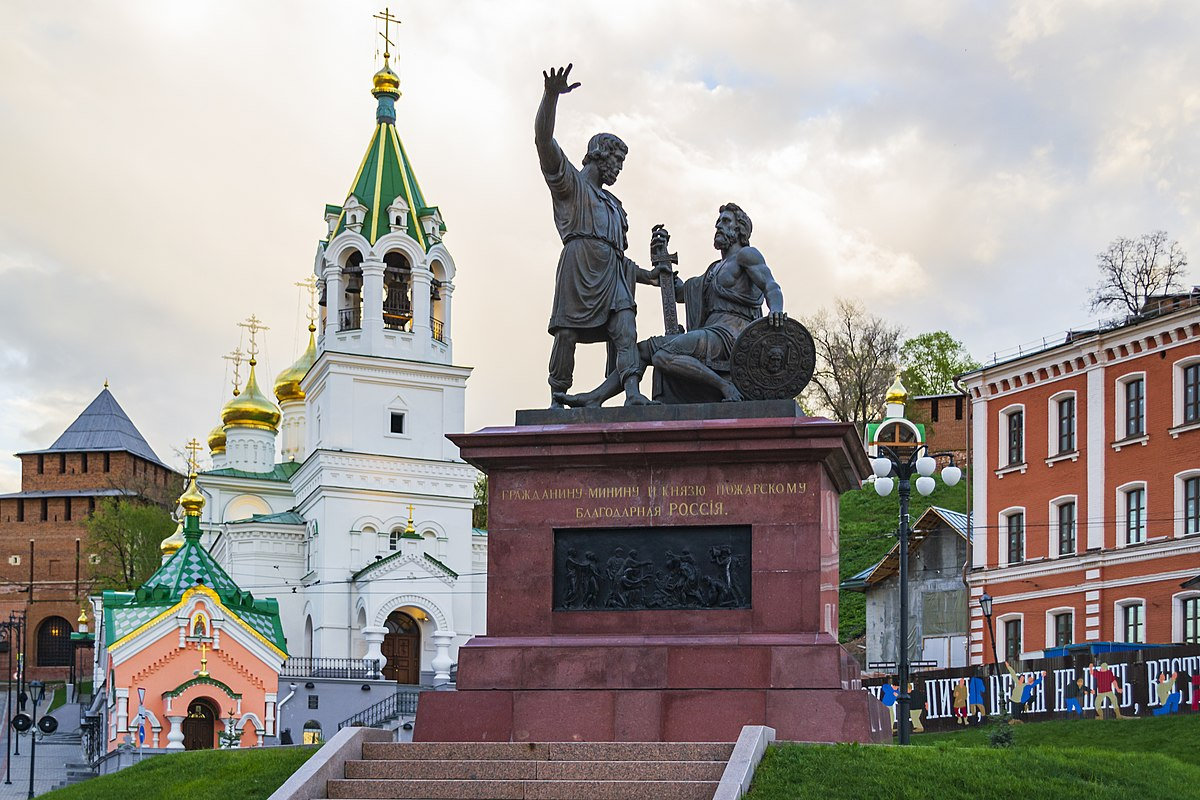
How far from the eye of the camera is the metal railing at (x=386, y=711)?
49.9m

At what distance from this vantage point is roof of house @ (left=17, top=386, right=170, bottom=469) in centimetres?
10762

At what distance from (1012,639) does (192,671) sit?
2146 centimetres

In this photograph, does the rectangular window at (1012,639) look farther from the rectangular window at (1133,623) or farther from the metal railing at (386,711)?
the metal railing at (386,711)

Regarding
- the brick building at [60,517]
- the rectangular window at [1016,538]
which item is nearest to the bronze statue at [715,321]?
the rectangular window at [1016,538]

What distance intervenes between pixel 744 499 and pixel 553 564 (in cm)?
176

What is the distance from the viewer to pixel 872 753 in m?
13.4

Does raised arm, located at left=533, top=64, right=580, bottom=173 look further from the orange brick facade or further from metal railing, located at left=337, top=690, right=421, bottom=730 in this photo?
the orange brick facade

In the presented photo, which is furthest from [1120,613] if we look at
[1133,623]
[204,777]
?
[204,777]

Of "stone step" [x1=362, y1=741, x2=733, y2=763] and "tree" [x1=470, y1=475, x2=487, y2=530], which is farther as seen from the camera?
"tree" [x1=470, y1=475, x2=487, y2=530]

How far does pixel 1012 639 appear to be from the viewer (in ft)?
153

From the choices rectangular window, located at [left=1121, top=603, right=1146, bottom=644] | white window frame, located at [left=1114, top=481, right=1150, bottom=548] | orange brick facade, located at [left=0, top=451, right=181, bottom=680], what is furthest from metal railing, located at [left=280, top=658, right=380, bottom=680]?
orange brick facade, located at [left=0, top=451, right=181, bottom=680]

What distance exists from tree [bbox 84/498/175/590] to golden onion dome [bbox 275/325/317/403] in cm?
991

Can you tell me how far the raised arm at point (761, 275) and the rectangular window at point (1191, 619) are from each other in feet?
87.3

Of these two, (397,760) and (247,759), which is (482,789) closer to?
(397,760)
